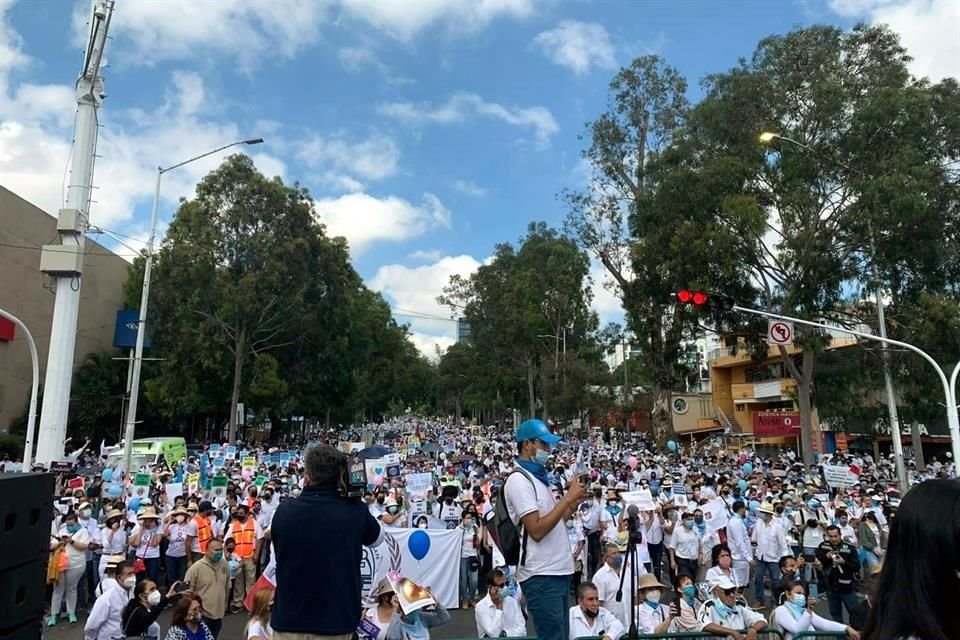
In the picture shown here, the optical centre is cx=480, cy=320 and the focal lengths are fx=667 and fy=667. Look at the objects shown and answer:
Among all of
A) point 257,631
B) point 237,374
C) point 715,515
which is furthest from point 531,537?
point 237,374

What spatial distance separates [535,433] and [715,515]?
32.5 ft

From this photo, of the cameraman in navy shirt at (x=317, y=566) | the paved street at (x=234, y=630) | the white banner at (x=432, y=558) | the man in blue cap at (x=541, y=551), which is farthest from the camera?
the white banner at (x=432, y=558)

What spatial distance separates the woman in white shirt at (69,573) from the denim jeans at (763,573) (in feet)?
35.4

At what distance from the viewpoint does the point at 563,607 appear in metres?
3.57

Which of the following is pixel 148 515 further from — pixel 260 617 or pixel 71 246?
pixel 71 246

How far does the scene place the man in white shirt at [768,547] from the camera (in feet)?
36.2

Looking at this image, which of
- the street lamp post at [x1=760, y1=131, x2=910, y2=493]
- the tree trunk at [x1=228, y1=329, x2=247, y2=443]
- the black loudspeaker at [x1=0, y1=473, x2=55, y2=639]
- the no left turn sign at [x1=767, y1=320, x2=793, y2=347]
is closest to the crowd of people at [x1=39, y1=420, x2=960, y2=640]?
the black loudspeaker at [x1=0, y1=473, x2=55, y2=639]

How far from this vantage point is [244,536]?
10.8 metres

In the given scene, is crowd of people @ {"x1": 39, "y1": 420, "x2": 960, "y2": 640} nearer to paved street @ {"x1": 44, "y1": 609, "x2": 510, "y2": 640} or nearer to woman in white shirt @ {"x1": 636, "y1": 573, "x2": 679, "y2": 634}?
woman in white shirt @ {"x1": 636, "y1": 573, "x2": 679, "y2": 634}

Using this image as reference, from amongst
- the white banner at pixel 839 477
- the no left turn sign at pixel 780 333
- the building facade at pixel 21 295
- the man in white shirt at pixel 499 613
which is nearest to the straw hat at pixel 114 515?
the man in white shirt at pixel 499 613

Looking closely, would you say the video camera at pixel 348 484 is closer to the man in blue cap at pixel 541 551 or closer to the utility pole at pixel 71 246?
the man in blue cap at pixel 541 551

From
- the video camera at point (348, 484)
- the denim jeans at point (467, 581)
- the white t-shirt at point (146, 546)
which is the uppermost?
the video camera at point (348, 484)

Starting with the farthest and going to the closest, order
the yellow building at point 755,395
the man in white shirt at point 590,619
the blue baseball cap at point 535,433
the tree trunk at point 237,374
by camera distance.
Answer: the yellow building at point 755,395 → the tree trunk at point 237,374 → the man in white shirt at point 590,619 → the blue baseball cap at point 535,433

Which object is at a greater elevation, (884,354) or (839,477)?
(884,354)
